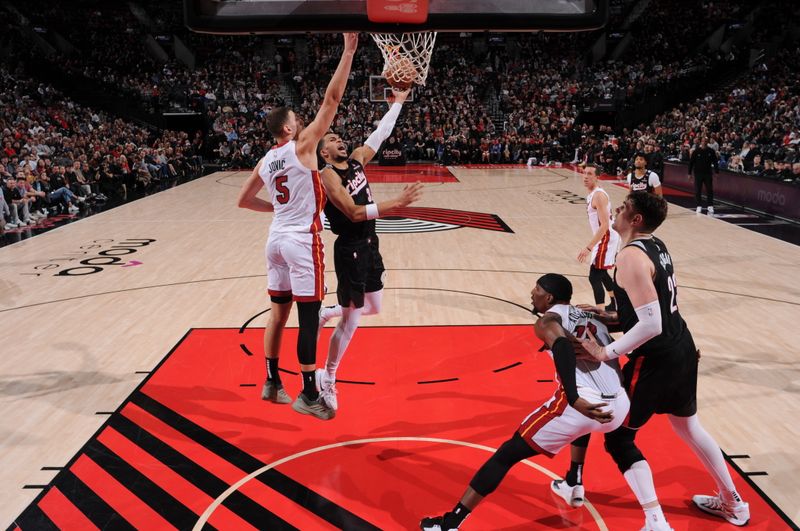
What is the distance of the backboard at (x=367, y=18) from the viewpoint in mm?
4297

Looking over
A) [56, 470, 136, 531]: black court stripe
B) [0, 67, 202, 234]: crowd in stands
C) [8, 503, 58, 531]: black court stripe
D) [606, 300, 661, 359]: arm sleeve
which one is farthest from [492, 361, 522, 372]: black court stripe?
[0, 67, 202, 234]: crowd in stands

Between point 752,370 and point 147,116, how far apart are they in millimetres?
25797

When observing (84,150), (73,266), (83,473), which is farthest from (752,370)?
(84,150)

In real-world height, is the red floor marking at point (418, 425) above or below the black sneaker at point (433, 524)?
below

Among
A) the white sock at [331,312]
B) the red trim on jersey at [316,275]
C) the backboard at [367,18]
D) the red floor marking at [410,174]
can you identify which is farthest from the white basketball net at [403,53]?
the red floor marking at [410,174]

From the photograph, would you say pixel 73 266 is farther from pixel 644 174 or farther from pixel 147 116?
pixel 147 116

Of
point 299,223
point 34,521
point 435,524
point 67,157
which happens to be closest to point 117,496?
point 34,521

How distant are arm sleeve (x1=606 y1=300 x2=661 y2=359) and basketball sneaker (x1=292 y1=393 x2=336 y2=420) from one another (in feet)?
7.03

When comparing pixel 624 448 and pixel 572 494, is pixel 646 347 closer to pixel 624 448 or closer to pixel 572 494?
pixel 624 448

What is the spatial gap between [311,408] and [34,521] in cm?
171

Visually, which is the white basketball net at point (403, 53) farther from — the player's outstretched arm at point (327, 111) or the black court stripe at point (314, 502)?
the black court stripe at point (314, 502)

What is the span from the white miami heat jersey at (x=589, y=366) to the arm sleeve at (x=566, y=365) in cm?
12

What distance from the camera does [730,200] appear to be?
1511 centimetres

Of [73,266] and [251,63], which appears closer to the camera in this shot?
[73,266]
